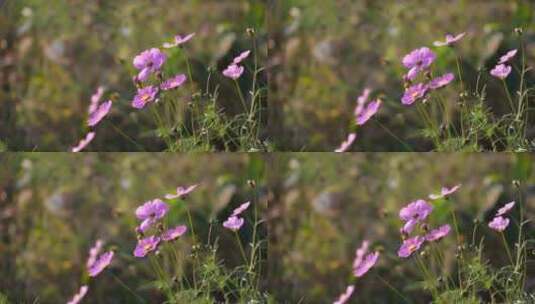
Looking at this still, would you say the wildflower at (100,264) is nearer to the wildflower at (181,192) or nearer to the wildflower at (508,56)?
the wildflower at (181,192)

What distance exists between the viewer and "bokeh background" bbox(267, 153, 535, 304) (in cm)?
188

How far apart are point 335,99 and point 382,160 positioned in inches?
9.1

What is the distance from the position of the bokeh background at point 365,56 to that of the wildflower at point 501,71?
0.02 m

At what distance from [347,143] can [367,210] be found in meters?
0.21

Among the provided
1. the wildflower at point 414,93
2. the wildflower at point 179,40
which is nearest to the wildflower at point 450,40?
the wildflower at point 414,93

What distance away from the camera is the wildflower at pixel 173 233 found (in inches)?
74.0

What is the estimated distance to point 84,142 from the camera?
1.88 m

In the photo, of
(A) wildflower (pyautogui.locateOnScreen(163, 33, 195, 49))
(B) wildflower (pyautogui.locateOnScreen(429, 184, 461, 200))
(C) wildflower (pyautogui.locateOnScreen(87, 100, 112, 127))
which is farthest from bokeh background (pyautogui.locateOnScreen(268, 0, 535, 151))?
(C) wildflower (pyautogui.locateOnScreen(87, 100, 112, 127))

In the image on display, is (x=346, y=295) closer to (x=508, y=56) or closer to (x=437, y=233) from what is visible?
A: (x=437, y=233)

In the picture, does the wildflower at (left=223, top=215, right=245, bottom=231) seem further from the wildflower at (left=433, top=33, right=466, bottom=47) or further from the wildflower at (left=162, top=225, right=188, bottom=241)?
the wildflower at (left=433, top=33, right=466, bottom=47)

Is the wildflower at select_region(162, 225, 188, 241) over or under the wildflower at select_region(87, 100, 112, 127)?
under

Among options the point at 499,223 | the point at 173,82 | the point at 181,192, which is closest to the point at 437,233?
the point at 499,223

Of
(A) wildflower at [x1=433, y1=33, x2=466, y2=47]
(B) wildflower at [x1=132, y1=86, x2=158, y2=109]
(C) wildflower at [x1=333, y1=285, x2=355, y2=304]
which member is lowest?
(C) wildflower at [x1=333, y1=285, x2=355, y2=304]

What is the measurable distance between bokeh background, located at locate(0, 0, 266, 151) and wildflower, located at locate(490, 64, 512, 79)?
70 cm
